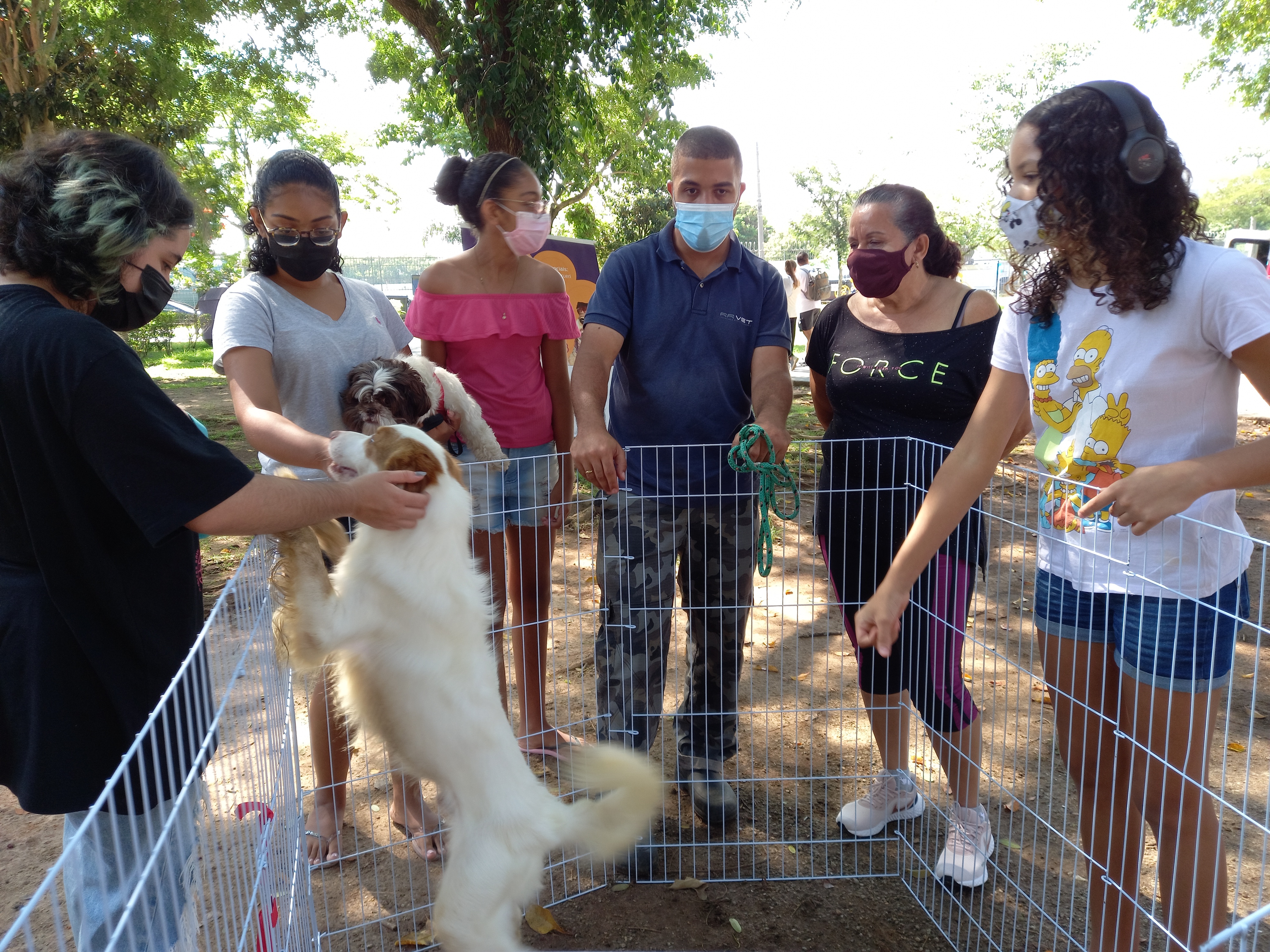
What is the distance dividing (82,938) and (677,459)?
2215 millimetres

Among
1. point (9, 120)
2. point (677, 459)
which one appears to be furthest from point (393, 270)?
point (677, 459)

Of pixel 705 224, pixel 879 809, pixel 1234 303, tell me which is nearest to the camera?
pixel 1234 303

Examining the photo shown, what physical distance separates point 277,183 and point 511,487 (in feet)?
4.42

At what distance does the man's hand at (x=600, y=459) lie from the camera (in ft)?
8.73

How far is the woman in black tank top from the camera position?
273 centimetres

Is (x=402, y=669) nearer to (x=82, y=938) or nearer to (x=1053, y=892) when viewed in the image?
(x=82, y=938)

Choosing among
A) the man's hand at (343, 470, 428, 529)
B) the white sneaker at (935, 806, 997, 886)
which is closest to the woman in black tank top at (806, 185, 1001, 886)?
the white sneaker at (935, 806, 997, 886)

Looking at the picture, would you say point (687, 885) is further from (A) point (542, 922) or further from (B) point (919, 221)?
(B) point (919, 221)

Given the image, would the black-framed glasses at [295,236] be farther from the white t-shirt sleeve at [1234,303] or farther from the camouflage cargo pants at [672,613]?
the white t-shirt sleeve at [1234,303]

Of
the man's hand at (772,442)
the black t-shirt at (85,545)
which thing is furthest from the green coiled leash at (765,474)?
the black t-shirt at (85,545)

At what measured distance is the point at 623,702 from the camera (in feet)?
9.66

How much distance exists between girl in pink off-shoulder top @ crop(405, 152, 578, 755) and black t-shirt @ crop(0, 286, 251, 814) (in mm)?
1597

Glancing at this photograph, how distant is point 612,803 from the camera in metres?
2.11

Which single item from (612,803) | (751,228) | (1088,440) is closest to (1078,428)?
(1088,440)
